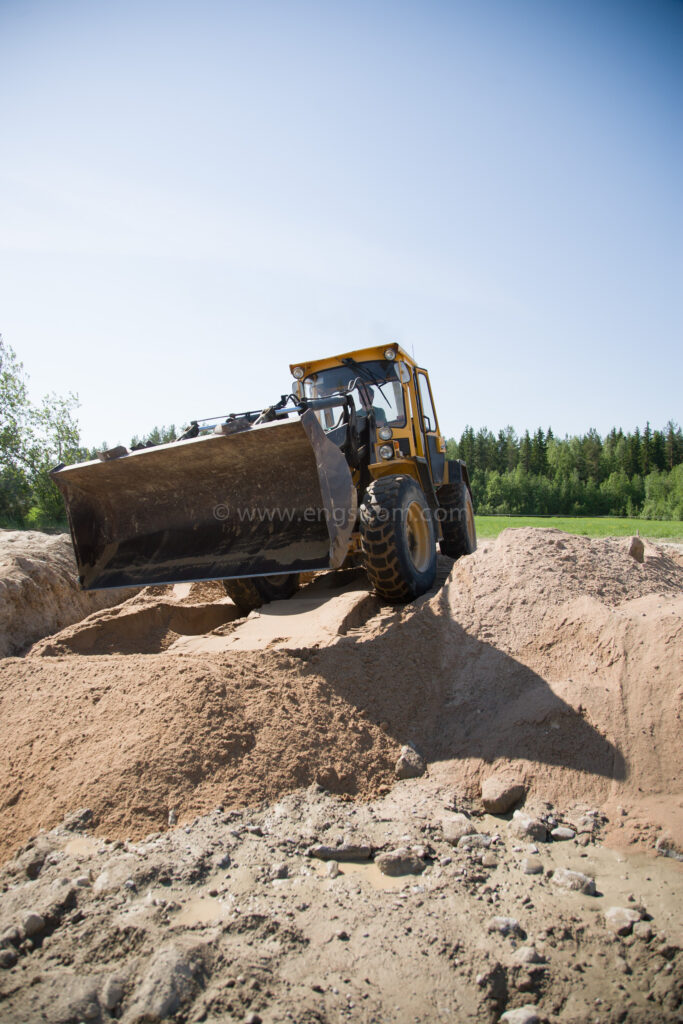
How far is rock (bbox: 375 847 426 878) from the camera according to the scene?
108 inches

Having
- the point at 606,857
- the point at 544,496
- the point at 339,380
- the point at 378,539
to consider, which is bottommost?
the point at 544,496

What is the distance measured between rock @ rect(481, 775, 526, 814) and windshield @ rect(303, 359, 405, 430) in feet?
13.3

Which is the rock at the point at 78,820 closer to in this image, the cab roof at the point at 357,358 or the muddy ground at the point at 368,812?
the muddy ground at the point at 368,812

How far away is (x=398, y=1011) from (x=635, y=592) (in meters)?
3.56

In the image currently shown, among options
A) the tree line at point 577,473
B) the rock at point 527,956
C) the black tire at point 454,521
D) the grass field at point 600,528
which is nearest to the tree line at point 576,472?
the tree line at point 577,473

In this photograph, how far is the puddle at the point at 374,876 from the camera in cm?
267

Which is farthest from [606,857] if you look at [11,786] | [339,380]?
[339,380]

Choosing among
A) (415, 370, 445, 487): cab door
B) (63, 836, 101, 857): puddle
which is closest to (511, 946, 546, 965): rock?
(63, 836, 101, 857): puddle

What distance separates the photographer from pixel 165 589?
7684mm

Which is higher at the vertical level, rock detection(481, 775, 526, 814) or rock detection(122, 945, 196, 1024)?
rock detection(122, 945, 196, 1024)

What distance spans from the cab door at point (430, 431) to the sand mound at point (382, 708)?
2.80 metres

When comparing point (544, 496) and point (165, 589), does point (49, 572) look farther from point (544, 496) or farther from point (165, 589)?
point (544, 496)

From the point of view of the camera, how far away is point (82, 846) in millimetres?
2926

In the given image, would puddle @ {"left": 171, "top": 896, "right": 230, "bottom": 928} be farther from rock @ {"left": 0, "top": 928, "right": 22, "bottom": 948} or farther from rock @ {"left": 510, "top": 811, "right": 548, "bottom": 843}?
Result: rock @ {"left": 510, "top": 811, "right": 548, "bottom": 843}
